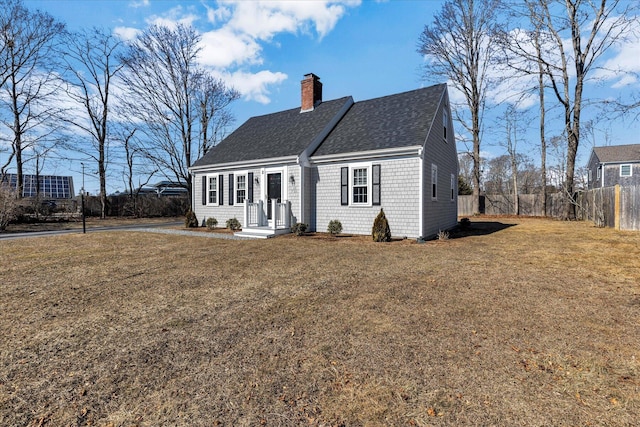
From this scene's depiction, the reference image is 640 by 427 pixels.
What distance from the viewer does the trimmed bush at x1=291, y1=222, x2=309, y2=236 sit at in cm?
1219

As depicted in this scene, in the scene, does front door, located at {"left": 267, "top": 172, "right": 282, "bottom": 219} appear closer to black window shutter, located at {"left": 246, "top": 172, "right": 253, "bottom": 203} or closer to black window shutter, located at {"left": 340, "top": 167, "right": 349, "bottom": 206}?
black window shutter, located at {"left": 246, "top": 172, "right": 253, "bottom": 203}

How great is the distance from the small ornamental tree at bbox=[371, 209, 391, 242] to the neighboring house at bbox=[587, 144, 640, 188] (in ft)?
113

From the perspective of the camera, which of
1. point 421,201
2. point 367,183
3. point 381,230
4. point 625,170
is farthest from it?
point 625,170

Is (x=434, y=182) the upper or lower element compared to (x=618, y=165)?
lower

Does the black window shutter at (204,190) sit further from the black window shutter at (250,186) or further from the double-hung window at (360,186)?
the double-hung window at (360,186)

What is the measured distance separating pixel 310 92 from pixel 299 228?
27.4ft

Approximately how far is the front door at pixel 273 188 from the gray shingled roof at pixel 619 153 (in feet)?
121

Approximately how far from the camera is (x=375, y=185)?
11453 mm

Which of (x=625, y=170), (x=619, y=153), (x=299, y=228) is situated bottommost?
(x=299, y=228)

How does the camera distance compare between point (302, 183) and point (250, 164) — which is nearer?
point (302, 183)

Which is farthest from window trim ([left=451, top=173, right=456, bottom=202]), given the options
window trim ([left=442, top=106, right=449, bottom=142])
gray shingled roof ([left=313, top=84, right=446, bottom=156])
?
gray shingled roof ([left=313, top=84, right=446, bottom=156])

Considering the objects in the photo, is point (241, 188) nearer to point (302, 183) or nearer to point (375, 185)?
point (302, 183)

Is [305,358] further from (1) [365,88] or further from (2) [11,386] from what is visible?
(1) [365,88]

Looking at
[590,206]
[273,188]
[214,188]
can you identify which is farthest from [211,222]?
[590,206]
